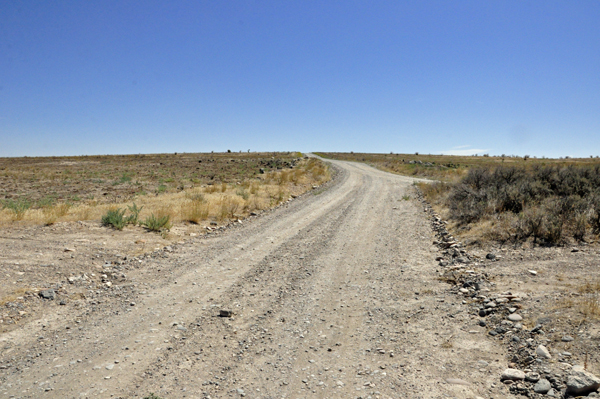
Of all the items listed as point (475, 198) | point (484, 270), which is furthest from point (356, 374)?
point (475, 198)

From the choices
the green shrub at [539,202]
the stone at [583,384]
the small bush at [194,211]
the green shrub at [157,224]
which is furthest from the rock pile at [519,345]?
the small bush at [194,211]

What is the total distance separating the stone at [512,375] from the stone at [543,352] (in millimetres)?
421

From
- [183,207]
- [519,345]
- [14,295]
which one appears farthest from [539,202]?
[14,295]

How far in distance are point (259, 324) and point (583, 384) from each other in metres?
3.82

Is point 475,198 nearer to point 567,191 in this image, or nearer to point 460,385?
point 567,191

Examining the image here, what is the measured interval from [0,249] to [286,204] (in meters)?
11.8

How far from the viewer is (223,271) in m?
7.71

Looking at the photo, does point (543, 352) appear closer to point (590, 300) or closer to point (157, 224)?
point (590, 300)

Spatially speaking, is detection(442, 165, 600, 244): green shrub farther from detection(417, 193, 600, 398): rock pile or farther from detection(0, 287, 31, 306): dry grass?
detection(0, 287, 31, 306): dry grass

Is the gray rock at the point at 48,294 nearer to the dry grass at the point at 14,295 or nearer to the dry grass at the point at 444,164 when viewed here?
the dry grass at the point at 14,295

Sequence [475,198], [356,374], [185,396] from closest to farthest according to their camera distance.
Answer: [185,396], [356,374], [475,198]

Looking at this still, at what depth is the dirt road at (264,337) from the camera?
383 cm

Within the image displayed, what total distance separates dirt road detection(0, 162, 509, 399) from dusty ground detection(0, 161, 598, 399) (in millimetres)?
20

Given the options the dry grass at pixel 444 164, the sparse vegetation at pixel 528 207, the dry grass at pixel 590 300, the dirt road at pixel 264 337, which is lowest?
the dirt road at pixel 264 337
